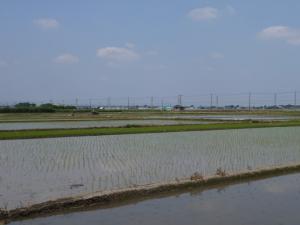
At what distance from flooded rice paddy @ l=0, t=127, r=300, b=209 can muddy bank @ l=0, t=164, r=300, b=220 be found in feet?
1.37

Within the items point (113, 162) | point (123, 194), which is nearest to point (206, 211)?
point (123, 194)

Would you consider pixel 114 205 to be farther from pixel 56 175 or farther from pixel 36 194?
pixel 56 175

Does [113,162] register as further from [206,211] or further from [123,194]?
[206,211]

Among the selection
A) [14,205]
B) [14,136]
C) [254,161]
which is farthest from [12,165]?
[14,136]

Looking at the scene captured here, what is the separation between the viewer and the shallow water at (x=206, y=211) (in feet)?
17.3

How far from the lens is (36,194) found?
21.6ft

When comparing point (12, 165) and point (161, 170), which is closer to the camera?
point (161, 170)

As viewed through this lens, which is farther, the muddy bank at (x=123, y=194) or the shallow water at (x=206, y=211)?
the muddy bank at (x=123, y=194)

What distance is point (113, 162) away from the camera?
9836 mm

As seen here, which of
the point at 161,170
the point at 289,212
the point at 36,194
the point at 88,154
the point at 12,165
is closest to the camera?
the point at 289,212

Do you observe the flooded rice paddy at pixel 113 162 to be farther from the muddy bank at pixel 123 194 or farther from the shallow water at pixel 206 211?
the shallow water at pixel 206 211

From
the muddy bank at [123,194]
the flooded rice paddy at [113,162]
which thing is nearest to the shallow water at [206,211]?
the muddy bank at [123,194]

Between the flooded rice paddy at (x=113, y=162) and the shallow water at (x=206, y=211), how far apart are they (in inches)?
35.4

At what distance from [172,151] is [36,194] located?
5.68 metres
